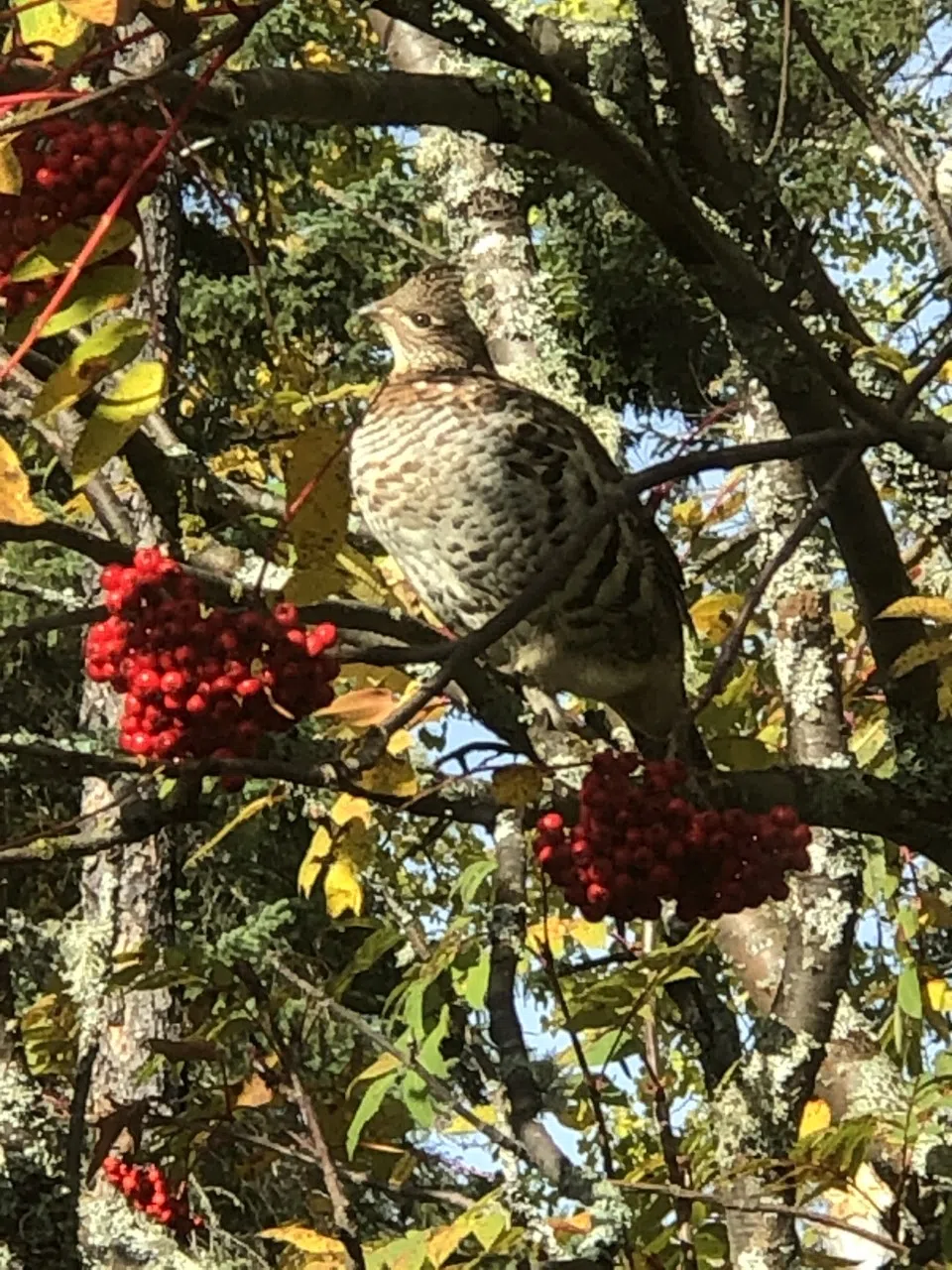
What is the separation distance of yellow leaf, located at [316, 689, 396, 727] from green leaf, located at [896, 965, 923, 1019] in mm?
756

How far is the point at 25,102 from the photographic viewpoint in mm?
905

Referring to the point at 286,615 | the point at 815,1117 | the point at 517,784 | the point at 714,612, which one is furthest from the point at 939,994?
the point at 286,615

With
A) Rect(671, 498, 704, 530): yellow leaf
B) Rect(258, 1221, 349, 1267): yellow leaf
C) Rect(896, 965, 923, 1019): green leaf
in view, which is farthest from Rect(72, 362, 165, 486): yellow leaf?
Rect(671, 498, 704, 530): yellow leaf

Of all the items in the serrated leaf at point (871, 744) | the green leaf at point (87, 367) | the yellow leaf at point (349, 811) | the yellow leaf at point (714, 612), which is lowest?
the green leaf at point (87, 367)

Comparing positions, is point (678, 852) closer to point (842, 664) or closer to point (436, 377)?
point (436, 377)

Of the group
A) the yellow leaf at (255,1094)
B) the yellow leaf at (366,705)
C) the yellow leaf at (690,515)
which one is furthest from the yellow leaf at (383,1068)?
the yellow leaf at (690,515)

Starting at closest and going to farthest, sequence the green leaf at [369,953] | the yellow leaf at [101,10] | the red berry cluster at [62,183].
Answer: the yellow leaf at [101,10], the red berry cluster at [62,183], the green leaf at [369,953]

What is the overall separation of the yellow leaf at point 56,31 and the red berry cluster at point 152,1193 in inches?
63.7

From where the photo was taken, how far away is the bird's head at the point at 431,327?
2502 millimetres

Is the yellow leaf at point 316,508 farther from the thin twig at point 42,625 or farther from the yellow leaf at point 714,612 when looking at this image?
the yellow leaf at point 714,612

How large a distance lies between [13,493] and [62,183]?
170 millimetres

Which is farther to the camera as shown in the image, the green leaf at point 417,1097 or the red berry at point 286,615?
the green leaf at point 417,1097

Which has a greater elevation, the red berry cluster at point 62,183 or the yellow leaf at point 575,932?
the yellow leaf at point 575,932

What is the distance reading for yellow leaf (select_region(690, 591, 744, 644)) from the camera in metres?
2.57
